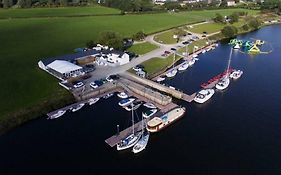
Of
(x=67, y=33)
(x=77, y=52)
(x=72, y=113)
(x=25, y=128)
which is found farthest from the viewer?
(x=67, y=33)

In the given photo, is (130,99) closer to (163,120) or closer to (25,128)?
(163,120)

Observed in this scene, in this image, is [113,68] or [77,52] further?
[77,52]

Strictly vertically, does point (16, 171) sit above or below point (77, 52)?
below

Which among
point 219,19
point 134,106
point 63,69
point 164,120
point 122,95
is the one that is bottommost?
point 134,106

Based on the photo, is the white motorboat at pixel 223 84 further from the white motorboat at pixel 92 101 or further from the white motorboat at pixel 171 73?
the white motorboat at pixel 92 101

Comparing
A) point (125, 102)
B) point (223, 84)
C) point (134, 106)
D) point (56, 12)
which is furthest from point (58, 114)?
point (56, 12)

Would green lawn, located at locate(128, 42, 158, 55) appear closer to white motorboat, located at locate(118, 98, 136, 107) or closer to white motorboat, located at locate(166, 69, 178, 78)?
white motorboat, located at locate(166, 69, 178, 78)

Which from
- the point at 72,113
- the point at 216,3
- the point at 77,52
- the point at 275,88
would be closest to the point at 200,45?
the point at 275,88

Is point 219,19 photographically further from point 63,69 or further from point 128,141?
point 128,141
